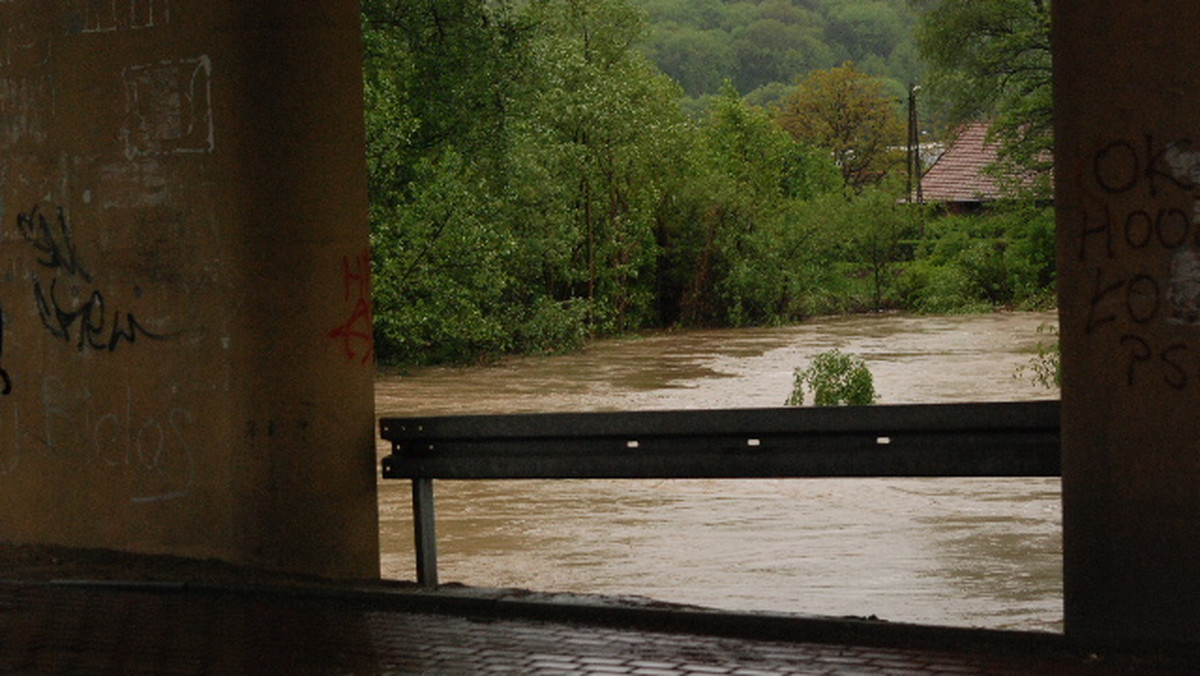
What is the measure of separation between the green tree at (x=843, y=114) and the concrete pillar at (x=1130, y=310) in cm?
8942

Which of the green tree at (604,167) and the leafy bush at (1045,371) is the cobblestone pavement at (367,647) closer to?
the leafy bush at (1045,371)

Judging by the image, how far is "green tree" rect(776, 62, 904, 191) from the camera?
94938 mm

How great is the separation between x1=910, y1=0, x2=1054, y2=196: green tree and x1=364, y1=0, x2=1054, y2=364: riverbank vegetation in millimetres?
574

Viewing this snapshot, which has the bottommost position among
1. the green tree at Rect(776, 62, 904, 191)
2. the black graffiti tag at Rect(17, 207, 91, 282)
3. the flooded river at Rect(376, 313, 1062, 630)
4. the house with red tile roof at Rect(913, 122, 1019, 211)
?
the flooded river at Rect(376, 313, 1062, 630)

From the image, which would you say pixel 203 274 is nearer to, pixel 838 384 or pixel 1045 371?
pixel 838 384

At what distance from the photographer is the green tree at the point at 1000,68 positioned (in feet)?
111

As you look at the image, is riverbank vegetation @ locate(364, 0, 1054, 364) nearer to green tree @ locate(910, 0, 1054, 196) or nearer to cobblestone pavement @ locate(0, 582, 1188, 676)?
green tree @ locate(910, 0, 1054, 196)

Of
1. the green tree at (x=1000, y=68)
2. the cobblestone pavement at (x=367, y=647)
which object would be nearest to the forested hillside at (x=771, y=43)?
the green tree at (x=1000, y=68)

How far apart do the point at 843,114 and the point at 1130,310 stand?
9147 centimetres

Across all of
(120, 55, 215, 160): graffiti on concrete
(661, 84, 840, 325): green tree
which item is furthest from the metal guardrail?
(661, 84, 840, 325): green tree

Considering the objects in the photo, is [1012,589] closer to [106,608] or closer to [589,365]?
[106,608]

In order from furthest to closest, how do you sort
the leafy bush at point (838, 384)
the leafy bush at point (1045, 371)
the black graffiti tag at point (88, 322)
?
the leafy bush at point (1045, 371)
the leafy bush at point (838, 384)
the black graffiti tag at point (88, 322)

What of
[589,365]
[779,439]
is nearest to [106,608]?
[779,439]

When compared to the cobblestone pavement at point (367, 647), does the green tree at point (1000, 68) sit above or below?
above
